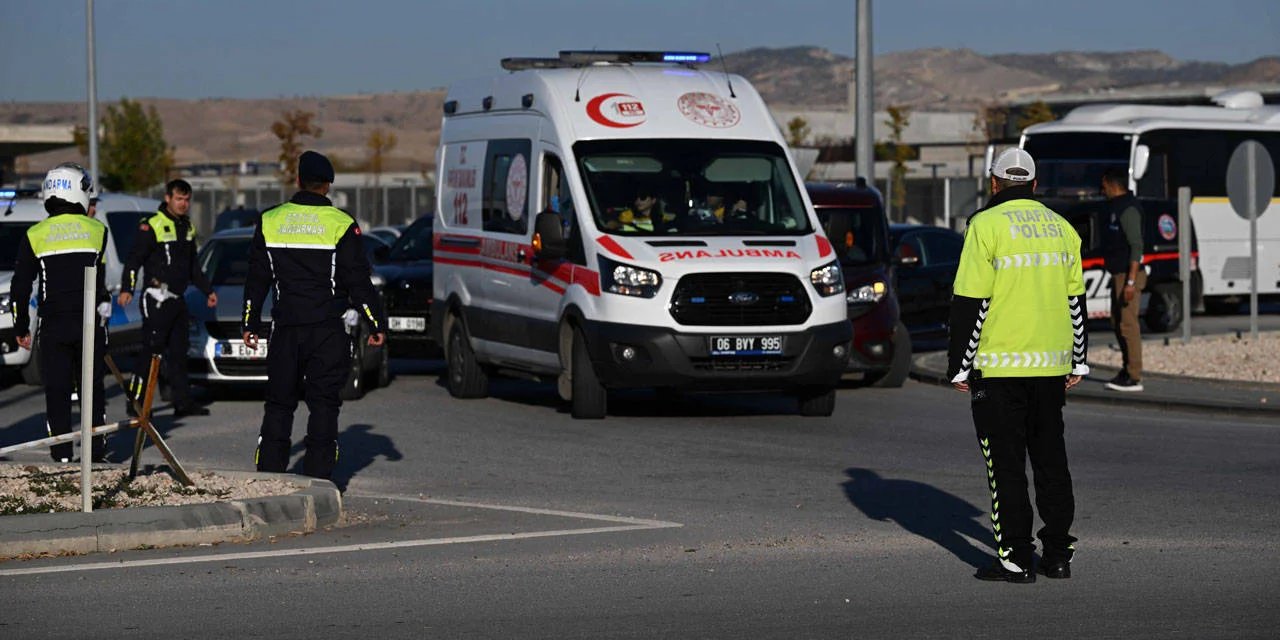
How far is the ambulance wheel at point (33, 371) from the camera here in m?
19.5

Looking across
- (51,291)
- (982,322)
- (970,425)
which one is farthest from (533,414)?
(982,322)

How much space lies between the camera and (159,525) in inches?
381

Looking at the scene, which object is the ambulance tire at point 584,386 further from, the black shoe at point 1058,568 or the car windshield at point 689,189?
the black shoe at point 1058,568

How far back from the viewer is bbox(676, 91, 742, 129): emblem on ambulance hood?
16.5 m

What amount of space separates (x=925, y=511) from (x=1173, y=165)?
21210 mm

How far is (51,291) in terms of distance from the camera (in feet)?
40.7

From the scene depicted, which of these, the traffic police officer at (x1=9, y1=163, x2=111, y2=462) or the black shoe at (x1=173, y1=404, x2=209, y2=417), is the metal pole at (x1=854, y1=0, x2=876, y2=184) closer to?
the black shoe at (x1=173, y1=404, x2=209, y2=417)

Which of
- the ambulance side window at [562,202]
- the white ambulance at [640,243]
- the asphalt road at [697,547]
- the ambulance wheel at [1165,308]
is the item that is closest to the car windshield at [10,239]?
the asphalt road at [697,547]

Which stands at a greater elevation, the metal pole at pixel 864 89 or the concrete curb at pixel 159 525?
the metal pole at pixel 864 89

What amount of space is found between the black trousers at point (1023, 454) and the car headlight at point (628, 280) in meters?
6.77

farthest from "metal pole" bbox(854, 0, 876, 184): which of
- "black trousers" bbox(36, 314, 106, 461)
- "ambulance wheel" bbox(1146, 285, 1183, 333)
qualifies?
"black trousers" bbox(36, 314, 106, 461)

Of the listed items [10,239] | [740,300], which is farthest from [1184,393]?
[10,239]

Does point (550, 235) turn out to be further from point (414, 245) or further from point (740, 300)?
point (414, 245)

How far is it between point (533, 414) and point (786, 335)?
2.63 m
